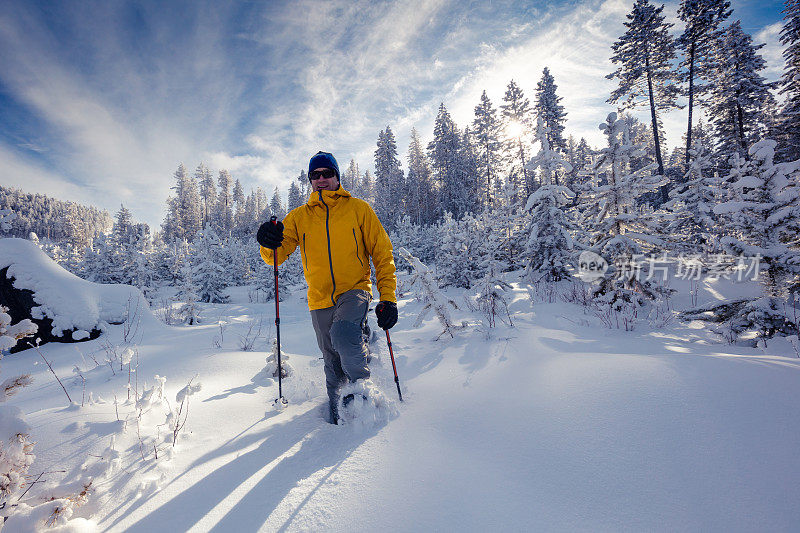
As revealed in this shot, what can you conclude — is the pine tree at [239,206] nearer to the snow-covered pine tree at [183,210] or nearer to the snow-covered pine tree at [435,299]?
the snow-covered pine tree at [183,210]

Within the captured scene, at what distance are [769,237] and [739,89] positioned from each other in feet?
88.4

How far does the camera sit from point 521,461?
1.98m

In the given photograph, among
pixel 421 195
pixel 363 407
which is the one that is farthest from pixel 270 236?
pixel 421 195

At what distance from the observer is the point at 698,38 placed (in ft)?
65.9

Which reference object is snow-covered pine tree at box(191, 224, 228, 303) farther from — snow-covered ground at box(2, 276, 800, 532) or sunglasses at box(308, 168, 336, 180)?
sunglasses at box(308, 168, 336, 180)

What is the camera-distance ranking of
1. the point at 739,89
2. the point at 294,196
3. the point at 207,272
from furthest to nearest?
the point at 294,196
the point at 739,89
the point at 207,272

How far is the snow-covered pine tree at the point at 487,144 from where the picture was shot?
37.9 metres

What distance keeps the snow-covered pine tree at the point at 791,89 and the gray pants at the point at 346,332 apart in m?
30.8

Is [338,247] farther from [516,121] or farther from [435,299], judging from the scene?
[516,121]

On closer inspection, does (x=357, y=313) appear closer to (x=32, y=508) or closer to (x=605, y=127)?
(x=32, y=508)

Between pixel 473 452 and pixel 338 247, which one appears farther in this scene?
pixel 338 247

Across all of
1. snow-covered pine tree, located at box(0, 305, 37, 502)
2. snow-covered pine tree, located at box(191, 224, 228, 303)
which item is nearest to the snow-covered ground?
snow-covered pine tree, located at box(0, 305, 37, 502)

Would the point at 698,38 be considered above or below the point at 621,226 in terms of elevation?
above

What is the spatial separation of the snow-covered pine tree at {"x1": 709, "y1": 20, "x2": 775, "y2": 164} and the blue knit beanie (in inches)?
1150
